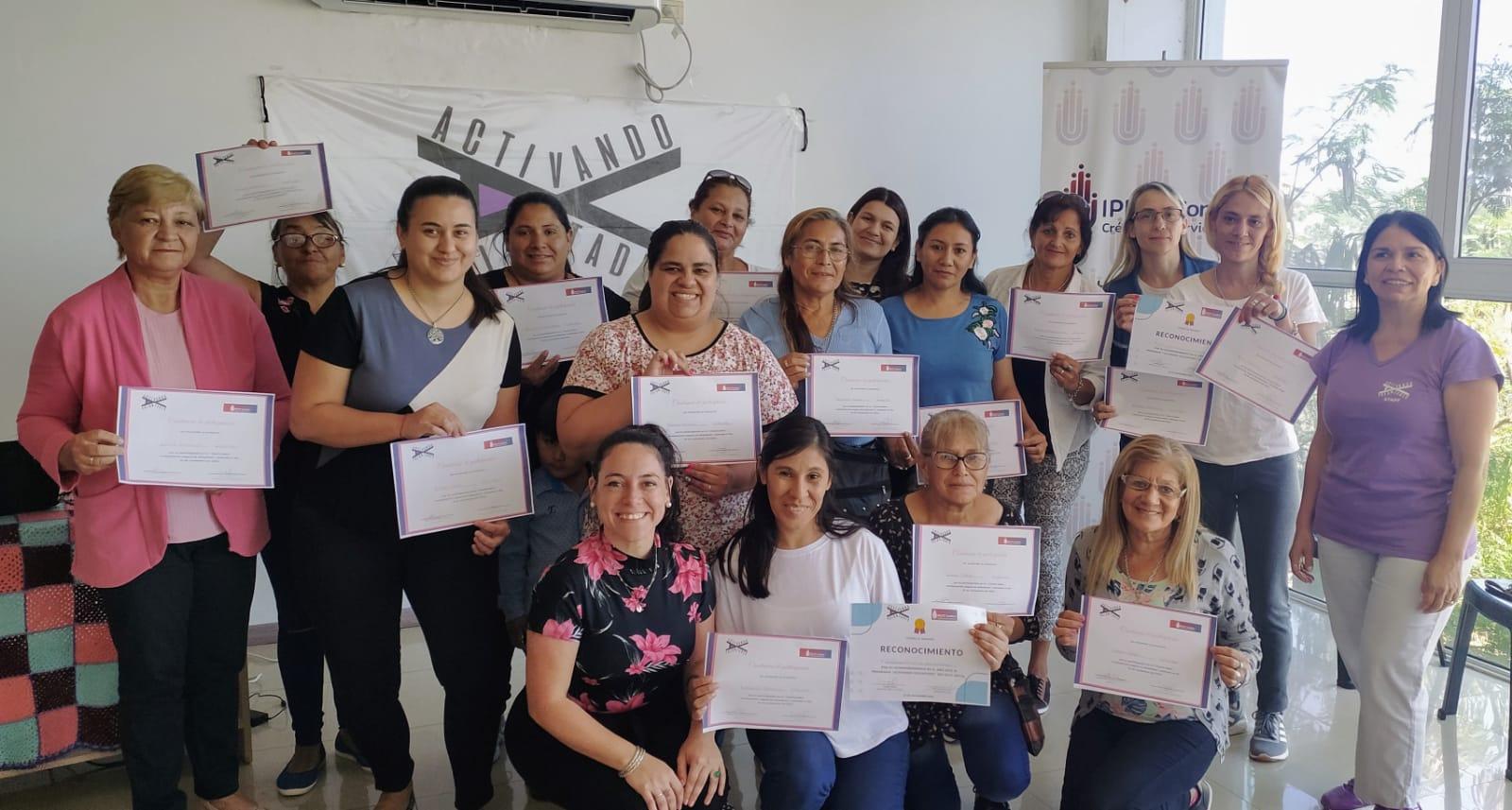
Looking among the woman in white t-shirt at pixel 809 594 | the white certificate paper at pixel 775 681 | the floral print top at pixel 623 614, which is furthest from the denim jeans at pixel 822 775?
the floral print top at pixel 623 614

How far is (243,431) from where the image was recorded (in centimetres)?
239

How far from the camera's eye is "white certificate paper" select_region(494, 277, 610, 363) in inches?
117

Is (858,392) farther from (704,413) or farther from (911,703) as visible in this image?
(911,703)

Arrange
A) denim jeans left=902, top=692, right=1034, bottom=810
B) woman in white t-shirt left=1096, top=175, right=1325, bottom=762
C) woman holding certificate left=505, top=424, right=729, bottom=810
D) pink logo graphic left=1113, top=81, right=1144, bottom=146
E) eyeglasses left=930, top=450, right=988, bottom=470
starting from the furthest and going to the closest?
1. pink logo graphic left=1113, top=81, right=1144, bottom=146
2. woman in white t-shirt left=1096, top=175, right=1325, bottom=762
3. eyeglasses left=930, top=450, right=988, bottom=470
4. denim jeans left=902, top=692, right=1034, bottom=810
5. woman holding certificate left=505, top=424, right=729, bottom=810

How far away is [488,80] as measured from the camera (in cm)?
444

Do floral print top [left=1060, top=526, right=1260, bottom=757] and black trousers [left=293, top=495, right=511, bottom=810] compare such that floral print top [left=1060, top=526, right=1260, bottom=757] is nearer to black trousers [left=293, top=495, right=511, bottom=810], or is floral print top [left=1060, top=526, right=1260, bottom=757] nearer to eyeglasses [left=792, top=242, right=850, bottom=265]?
eyeglasses [left=792, top=242, right=850, bottom=265]

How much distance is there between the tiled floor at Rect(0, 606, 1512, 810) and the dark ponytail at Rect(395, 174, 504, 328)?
4.70 ft

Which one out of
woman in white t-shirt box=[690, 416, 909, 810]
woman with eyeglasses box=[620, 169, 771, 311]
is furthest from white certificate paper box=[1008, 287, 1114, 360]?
woman in white t-shirt box=[690, 416, 909, 810]

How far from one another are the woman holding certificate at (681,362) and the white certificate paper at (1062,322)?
909mm

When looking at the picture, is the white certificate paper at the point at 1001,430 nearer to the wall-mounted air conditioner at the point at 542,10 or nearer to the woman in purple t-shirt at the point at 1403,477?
the woman in purple t-shirt at the point at 1403,477

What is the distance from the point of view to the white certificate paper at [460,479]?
230cm

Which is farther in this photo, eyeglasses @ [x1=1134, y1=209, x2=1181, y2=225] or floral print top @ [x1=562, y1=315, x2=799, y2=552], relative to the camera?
eyeglasses @ [x1=1134, y1=209, x2=1181, y2=225]

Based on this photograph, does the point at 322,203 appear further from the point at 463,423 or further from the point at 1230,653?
the point at 1230,653

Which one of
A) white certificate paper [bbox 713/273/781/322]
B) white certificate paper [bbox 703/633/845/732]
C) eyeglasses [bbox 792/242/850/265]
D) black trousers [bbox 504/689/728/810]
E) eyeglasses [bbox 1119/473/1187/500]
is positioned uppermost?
eyeglasses [bbox 792/242/850/265]
